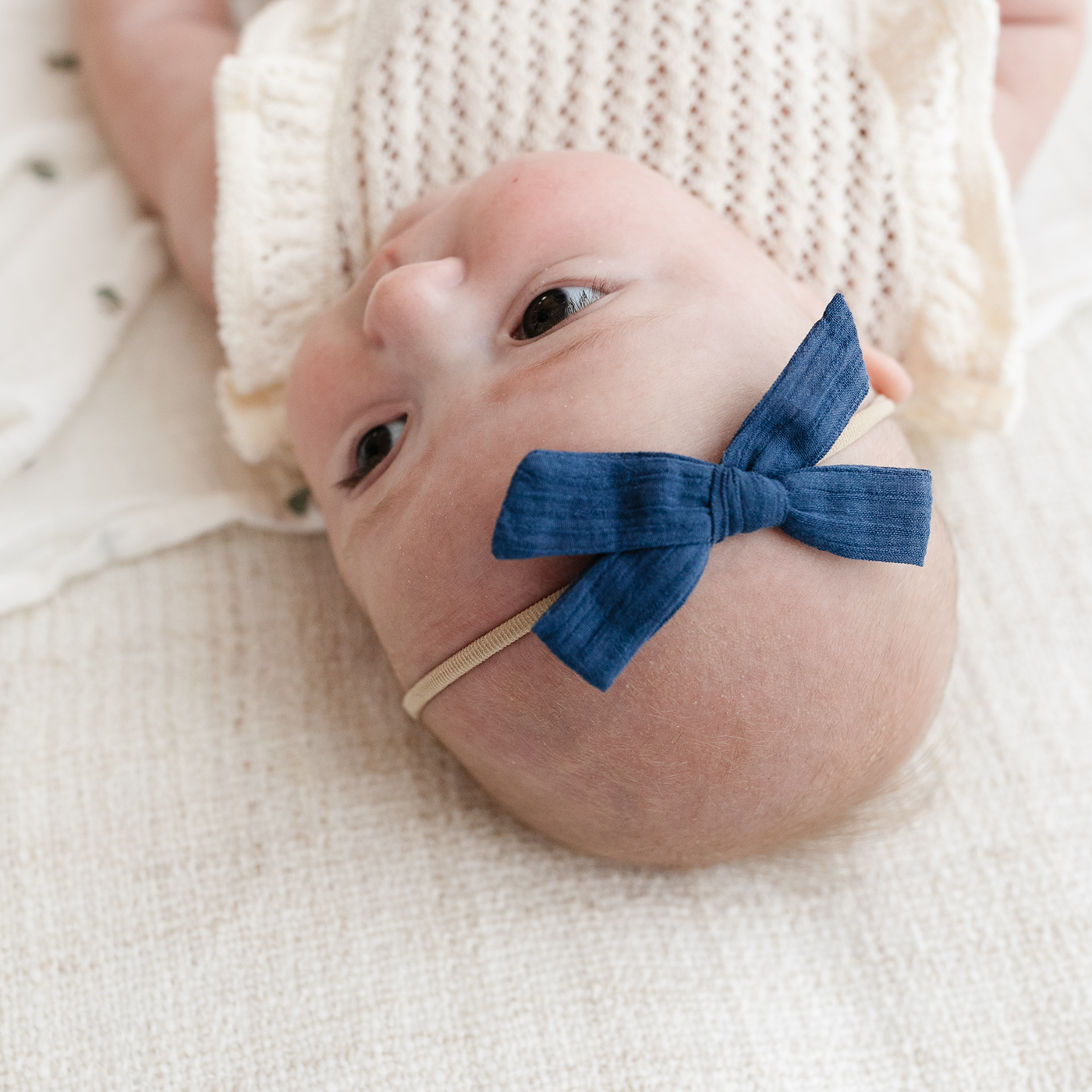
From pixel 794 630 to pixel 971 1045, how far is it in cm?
46

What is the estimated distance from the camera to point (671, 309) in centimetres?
75

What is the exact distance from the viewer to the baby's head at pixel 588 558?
702 mm

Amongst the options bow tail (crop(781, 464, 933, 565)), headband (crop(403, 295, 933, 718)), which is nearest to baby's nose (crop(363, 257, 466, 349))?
headband (crop(403, 295, 933, 718))

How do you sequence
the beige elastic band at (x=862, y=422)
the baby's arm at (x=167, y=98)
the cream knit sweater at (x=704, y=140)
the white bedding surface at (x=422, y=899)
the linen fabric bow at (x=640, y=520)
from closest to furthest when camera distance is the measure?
the linen fabric bow at (x=640, y=520)
the beige elastic band at (x=862, y=422)
the white bedding surface at (x=422, y=899)
the cream knit sweater at (x=704, y=140)
the baby's arm at (x=167, y=98)

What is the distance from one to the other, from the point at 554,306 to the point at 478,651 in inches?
10.6

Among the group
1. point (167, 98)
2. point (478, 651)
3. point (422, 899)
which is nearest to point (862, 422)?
point (478, 651)

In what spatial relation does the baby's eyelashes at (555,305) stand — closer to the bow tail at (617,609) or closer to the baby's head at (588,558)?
the baby's head at (588,558)

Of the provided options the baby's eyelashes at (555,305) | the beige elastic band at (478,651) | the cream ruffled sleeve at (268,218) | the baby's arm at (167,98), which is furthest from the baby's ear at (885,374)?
the baby's arm at (167,98)

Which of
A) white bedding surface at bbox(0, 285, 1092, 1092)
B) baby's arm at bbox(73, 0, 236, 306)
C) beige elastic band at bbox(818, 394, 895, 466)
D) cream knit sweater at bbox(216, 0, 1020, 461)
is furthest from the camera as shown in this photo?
baby's arm at bbox(73, 0, 236, 306)

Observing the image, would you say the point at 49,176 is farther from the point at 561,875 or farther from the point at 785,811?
the point at 785,811

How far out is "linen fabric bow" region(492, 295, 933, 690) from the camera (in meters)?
0.65

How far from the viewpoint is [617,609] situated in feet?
2.16

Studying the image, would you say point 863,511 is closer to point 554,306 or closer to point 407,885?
point 554,306

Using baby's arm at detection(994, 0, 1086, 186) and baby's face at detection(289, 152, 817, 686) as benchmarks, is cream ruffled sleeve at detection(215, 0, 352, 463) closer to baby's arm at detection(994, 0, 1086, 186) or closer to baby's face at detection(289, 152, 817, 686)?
baby's face at detection(289, 152, 817, 686)
